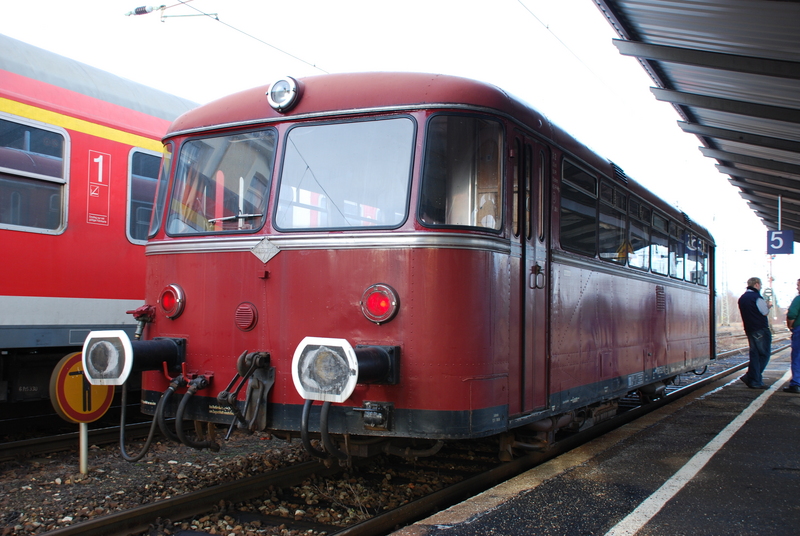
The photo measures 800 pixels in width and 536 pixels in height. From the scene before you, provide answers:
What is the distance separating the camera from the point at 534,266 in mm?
4793

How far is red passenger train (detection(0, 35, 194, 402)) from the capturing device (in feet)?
19.4

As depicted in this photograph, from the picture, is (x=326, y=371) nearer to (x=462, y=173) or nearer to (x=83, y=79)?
(x=462, y=173)

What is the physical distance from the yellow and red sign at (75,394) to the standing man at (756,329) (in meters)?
9.32

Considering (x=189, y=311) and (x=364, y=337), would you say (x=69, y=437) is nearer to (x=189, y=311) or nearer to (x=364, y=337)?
(x=189, y=311)

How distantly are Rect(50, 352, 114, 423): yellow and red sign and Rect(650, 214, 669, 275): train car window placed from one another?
6.08m

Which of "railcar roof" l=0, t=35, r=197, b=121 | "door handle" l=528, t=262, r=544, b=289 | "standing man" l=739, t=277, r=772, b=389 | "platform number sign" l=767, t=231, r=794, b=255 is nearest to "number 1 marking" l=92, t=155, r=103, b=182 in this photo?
"railcar roof" l=0, t=35, r=197, b=121

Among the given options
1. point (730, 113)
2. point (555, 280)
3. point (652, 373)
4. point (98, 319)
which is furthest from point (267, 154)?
point (730, 113)

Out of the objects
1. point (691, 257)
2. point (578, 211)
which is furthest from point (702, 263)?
point (578, 211)

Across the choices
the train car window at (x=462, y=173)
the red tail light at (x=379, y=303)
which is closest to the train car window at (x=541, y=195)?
the train car window at (x=462, y=173)

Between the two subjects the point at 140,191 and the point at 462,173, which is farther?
the point at 140,191

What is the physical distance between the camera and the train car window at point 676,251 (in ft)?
29.5

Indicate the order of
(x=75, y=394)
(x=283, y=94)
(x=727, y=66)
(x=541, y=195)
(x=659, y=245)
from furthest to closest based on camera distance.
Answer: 1. (x=659, y=245)
2. (x=727, y=66)
3. (x=75, y=394)
4. (x=541, y=195)
5. (x=283, y=94)

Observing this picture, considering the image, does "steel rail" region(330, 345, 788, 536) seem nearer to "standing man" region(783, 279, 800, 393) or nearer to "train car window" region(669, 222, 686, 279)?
"train car window" region(669, 222, 686, 279)

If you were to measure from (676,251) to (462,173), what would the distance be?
242 inches
